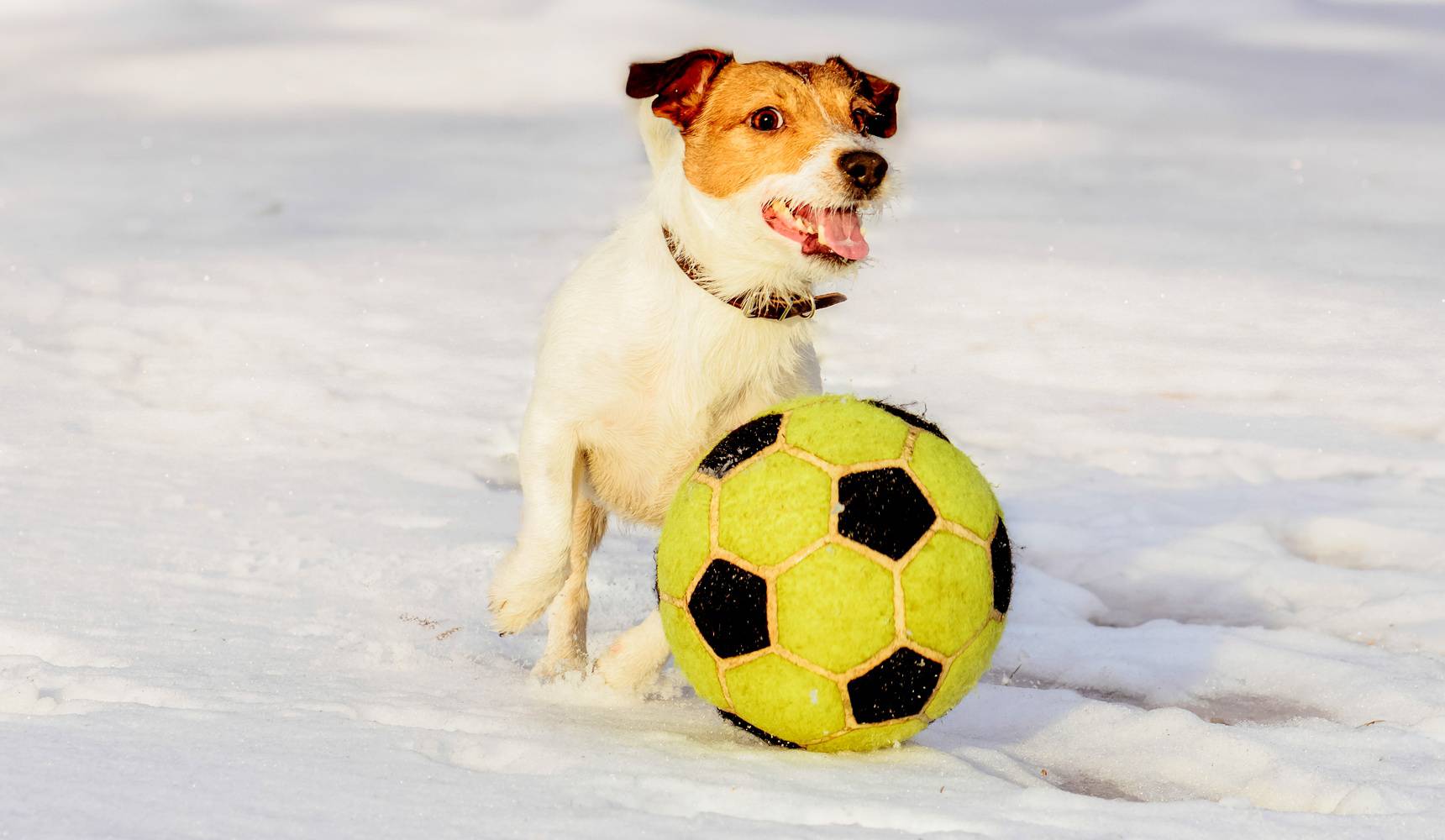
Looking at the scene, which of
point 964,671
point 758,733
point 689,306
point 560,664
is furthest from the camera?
point 560,664

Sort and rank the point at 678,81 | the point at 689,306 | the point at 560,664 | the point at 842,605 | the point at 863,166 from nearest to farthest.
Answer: the point at 842,605 < the point at 863,166 < the point at 689,306 < the point at 678,81 < the point at 560,664

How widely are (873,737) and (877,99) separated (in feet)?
7.09

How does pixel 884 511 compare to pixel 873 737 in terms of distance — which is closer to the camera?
pixel 884 511

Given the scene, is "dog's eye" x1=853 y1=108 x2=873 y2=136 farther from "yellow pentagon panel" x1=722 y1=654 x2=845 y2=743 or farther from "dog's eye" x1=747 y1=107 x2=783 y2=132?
"yellow pentagon panel" x1=722 y1=654 x2=845 y2=743

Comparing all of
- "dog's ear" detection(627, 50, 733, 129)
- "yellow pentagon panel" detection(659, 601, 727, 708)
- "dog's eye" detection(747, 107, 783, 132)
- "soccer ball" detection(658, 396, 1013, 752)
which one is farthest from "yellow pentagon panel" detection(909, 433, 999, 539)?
"dog's ear" detection(627, 50, 733, 129)

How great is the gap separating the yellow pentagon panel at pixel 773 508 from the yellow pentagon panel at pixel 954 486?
26cm

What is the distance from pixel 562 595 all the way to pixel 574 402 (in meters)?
0.81

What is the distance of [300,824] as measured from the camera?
9.05ft

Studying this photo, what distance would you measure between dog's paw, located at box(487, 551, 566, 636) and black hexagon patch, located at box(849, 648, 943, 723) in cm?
121

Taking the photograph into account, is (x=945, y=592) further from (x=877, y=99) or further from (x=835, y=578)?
(x=877, y=99)

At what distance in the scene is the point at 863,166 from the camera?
13.0ft

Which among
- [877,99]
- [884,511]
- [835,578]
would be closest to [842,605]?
[835,578]

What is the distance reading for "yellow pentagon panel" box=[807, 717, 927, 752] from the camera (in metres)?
3.46

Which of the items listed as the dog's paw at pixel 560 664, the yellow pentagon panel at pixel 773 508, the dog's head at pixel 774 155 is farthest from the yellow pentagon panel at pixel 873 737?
the dog's head at pixel 774 155
